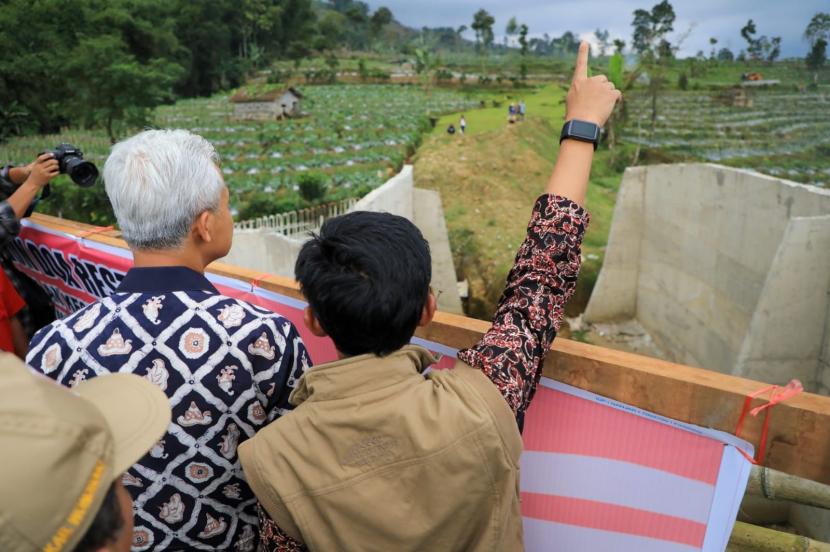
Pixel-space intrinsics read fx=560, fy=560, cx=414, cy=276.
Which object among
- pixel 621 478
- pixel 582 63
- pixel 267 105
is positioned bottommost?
pixel 621 478

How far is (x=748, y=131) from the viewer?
85.4 ft

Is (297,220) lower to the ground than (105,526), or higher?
lower

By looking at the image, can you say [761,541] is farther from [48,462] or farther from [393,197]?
[393,197]

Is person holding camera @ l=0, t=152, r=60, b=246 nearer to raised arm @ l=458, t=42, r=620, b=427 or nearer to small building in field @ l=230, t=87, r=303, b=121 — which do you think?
raised arm @ l=458, t=42, r=620, b=427

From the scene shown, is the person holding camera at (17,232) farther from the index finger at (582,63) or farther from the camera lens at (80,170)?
the index finger at (582,63)

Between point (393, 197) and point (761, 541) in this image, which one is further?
point (393, 197)

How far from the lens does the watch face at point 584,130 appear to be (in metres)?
1.20

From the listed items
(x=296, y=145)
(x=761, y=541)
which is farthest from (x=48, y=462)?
(x=296, y=145)

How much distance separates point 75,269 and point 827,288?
8744 mm

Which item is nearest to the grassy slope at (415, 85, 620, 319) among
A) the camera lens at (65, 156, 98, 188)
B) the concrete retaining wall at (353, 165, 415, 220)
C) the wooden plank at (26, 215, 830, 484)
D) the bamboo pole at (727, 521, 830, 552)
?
the concrete retaining wall at (353, 165, 415, 220)

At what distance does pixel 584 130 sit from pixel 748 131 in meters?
29.8

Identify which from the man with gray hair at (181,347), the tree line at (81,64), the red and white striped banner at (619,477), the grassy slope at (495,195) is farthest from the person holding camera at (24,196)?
the tree line at (81,64)

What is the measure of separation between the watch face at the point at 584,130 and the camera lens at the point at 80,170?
2.14m

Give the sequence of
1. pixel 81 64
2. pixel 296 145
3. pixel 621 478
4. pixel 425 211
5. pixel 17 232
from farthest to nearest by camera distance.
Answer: pixel 296 145
pixel 81 64
pixel 425 211
pixel 17 232
pixel 621 478
